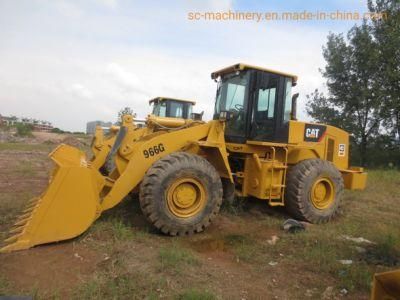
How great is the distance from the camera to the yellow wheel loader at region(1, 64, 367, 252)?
4695mm

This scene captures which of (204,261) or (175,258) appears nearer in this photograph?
(175,258)

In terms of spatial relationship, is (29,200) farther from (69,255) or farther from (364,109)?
(364,109)

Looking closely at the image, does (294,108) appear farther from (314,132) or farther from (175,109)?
(175,109)

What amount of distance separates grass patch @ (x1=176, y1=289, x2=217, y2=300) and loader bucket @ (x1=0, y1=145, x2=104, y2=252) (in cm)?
178

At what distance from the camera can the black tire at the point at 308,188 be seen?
655 centimetres

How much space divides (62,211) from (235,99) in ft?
11.7

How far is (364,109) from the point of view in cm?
2055

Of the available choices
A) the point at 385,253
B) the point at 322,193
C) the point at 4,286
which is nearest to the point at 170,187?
the point at 4,286

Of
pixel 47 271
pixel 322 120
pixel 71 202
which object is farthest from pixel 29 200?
pixel 322 120

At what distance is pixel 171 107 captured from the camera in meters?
12.3

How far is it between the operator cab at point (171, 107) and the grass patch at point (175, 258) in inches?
311

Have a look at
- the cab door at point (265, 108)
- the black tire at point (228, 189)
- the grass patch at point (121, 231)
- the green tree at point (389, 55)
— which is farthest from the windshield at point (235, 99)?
the green tree at point (389, 55)

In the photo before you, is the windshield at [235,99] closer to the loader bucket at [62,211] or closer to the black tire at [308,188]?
the black tire at [308,188]

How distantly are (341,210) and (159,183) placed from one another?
436 centimetres
